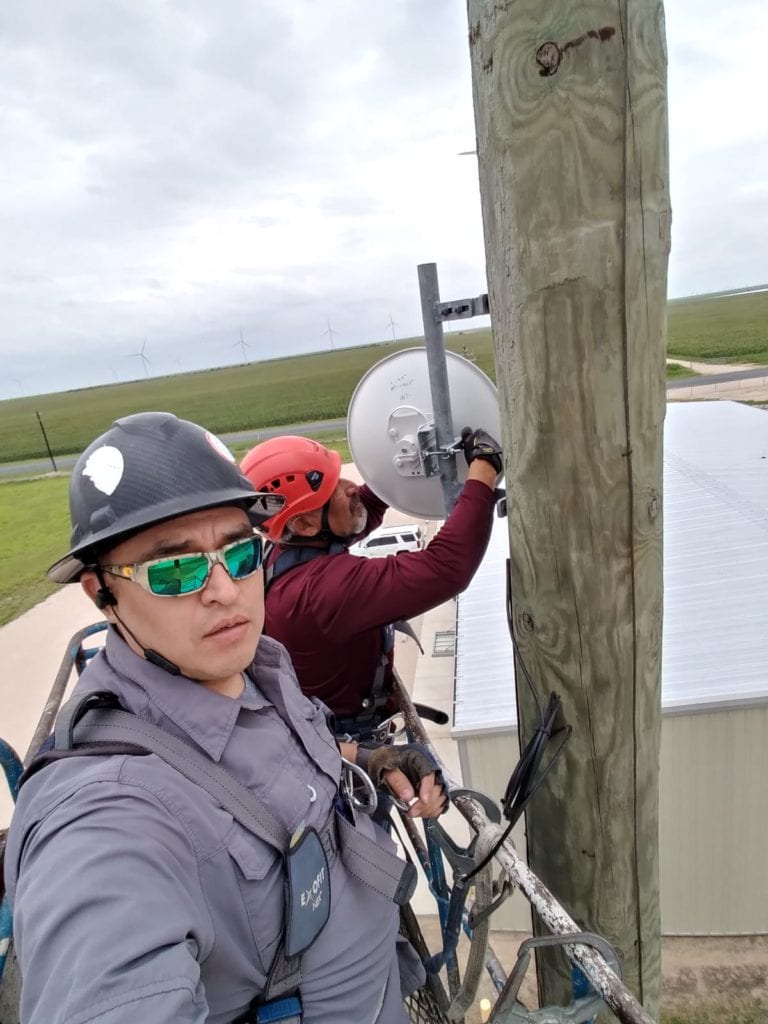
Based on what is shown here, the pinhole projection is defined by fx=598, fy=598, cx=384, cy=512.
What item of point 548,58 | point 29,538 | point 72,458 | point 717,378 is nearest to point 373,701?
point 548,58

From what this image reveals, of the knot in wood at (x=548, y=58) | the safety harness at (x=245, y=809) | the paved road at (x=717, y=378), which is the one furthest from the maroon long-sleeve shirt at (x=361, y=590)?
the paved road at (x=717, y=378)

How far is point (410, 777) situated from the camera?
2082 millimetres

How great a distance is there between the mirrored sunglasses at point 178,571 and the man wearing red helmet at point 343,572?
2.77 feet

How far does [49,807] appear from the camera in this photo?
3.92 ft

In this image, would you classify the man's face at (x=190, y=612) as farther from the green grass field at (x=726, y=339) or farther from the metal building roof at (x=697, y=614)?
the green grass field at (x=726, y=339)

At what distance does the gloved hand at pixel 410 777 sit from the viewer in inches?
78.3

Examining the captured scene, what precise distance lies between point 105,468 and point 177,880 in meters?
1.06

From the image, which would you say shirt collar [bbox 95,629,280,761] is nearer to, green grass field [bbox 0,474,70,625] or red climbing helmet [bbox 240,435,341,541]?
red climbing helmet [bbox 240,435,341,541]

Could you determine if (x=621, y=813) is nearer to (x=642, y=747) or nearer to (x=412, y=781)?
(x=642, y=747)

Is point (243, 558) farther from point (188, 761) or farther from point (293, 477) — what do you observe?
point (293, 477)

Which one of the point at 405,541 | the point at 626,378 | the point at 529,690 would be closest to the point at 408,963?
the point at 529,690

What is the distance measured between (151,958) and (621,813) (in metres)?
1.45

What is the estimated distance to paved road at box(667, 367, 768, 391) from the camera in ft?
156

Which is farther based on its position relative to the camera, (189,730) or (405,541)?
(405,541)
